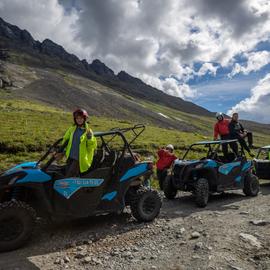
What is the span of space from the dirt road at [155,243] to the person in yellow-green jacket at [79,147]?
4.83 feet

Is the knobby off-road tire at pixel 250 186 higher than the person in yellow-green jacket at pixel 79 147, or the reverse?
the person in yellow-green jacket at pixel 79 147

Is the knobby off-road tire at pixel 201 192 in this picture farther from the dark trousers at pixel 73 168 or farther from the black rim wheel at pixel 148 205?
the dark trousers at pixel 73 168

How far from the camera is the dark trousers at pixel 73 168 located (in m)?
7.80

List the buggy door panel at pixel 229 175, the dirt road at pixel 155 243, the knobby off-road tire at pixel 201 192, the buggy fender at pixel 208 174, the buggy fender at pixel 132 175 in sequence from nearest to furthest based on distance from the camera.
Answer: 1. the dirt road at pixel 155 243
2. the buggy fender at pixel 132 175
3. the knobby off-road tire at pixel 201 192
4. the buggy fender at pixel 208 174
5. the buggy door panel at pixel 229 175

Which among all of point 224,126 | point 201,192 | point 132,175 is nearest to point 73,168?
point 132,175

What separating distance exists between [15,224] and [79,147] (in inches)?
82.3

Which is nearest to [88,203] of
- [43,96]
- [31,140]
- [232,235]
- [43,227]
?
[43,227]

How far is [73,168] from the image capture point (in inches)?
308

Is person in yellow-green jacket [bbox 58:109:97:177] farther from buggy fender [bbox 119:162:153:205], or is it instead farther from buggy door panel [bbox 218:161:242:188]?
buggy door panel [bbox 218:161:242:188]

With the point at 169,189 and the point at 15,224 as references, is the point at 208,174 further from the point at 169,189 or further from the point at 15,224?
the point at 15,224

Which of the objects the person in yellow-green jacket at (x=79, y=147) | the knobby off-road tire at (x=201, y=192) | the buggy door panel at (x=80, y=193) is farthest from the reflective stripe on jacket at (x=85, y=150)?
the knobby off-road tire at (x=201, y=192)

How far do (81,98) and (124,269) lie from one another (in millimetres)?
91525

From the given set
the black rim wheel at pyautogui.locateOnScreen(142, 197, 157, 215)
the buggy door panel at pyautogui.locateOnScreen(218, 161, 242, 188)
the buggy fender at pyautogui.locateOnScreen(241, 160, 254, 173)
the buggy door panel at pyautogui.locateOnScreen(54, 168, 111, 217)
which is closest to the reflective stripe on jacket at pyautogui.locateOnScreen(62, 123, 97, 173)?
the buggy door panel at pyautogui.locateOnScreen(54, 168, 111, 217)

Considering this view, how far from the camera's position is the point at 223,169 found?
12.2 meters
